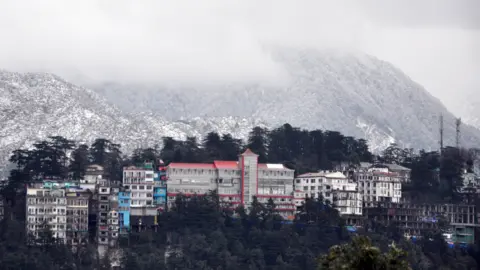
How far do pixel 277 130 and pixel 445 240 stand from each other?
21.5 metres

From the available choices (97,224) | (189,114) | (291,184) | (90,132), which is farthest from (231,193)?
(189,114)

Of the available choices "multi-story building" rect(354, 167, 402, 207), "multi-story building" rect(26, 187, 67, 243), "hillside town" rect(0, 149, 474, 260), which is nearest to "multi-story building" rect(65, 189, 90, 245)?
"hillside town" rect(0, 149, 474, 260)

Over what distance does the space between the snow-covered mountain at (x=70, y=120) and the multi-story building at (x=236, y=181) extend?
16282 millimetres

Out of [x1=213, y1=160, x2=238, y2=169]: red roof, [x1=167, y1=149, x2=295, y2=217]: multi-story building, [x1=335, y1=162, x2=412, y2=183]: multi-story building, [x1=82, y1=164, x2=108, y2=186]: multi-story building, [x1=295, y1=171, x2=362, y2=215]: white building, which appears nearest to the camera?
[x1=82, y1=164, x2=108, y2=186]: multi-story building

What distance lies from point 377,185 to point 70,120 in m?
32.8

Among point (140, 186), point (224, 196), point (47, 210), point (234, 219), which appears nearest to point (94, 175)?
point (140, 186)

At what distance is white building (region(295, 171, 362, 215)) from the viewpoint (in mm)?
127750

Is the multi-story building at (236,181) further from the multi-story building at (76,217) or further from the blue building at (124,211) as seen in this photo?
the multi-story building at (76,217)

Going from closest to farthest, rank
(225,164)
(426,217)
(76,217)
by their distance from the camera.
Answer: (76,217) < (225,164) < (426,217)

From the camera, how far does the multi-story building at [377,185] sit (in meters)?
131

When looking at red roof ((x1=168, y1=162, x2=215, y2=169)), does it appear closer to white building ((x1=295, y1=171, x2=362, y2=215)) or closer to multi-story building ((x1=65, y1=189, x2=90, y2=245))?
white building ((x1=295, y1=171, x2=362, y2=215))

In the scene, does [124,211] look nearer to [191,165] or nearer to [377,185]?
[191,165]

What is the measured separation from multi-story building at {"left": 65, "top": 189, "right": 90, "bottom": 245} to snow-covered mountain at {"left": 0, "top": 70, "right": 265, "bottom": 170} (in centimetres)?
2129

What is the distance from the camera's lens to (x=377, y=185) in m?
131
